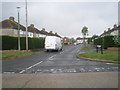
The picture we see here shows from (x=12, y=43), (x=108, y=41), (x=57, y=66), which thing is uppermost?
(x=108, y=41)

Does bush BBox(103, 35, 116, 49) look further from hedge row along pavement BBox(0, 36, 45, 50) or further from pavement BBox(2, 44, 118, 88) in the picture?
pavement BBox(2, 44, 118, 88)

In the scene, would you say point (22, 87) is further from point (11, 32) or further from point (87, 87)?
point (11, 32)

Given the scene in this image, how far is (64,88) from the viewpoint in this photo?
547 centimetres

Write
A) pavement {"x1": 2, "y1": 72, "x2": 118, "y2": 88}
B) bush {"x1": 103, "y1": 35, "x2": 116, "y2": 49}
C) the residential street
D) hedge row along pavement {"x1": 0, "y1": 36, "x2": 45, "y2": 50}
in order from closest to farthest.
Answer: pavement {"x1": 2, "y1": 72, "x2": 118, "y2": 88} < the residential street < hedge row along pavement {"x1": 0, "y1": 36, "x2": 45, "y2": 50} < bush {"x1": 103, "y1": 35, "x2": 116, "y2": 49}

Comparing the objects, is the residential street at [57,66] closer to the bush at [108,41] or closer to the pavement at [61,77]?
the pavement at [61,77]

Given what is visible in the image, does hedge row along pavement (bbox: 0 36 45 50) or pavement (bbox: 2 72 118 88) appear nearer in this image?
pavement (bbox: 2 72 118 88)

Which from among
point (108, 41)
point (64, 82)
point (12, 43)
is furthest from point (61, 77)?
point (108, 41)

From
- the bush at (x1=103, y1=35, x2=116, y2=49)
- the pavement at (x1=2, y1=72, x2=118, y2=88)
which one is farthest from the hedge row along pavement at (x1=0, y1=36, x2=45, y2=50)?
the pavement at (x1=2, y1=72, x2=118, y2=88)

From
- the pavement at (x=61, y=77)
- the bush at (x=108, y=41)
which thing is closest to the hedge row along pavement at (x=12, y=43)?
the bush at (x=108, y=41)

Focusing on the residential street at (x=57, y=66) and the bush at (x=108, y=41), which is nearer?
the residential street at (x=57, y=66)

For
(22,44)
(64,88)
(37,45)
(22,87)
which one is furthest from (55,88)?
(37,45)

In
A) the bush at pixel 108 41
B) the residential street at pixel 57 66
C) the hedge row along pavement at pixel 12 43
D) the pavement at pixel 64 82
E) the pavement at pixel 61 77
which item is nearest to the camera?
the pavement at pixel 64 82

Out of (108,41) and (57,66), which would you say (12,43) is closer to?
(108,41)

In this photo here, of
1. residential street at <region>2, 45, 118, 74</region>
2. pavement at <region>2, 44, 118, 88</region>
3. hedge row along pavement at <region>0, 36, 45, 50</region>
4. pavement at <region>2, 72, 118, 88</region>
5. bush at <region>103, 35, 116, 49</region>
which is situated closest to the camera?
pavement at <region>2, 72, 118, 88</region>
